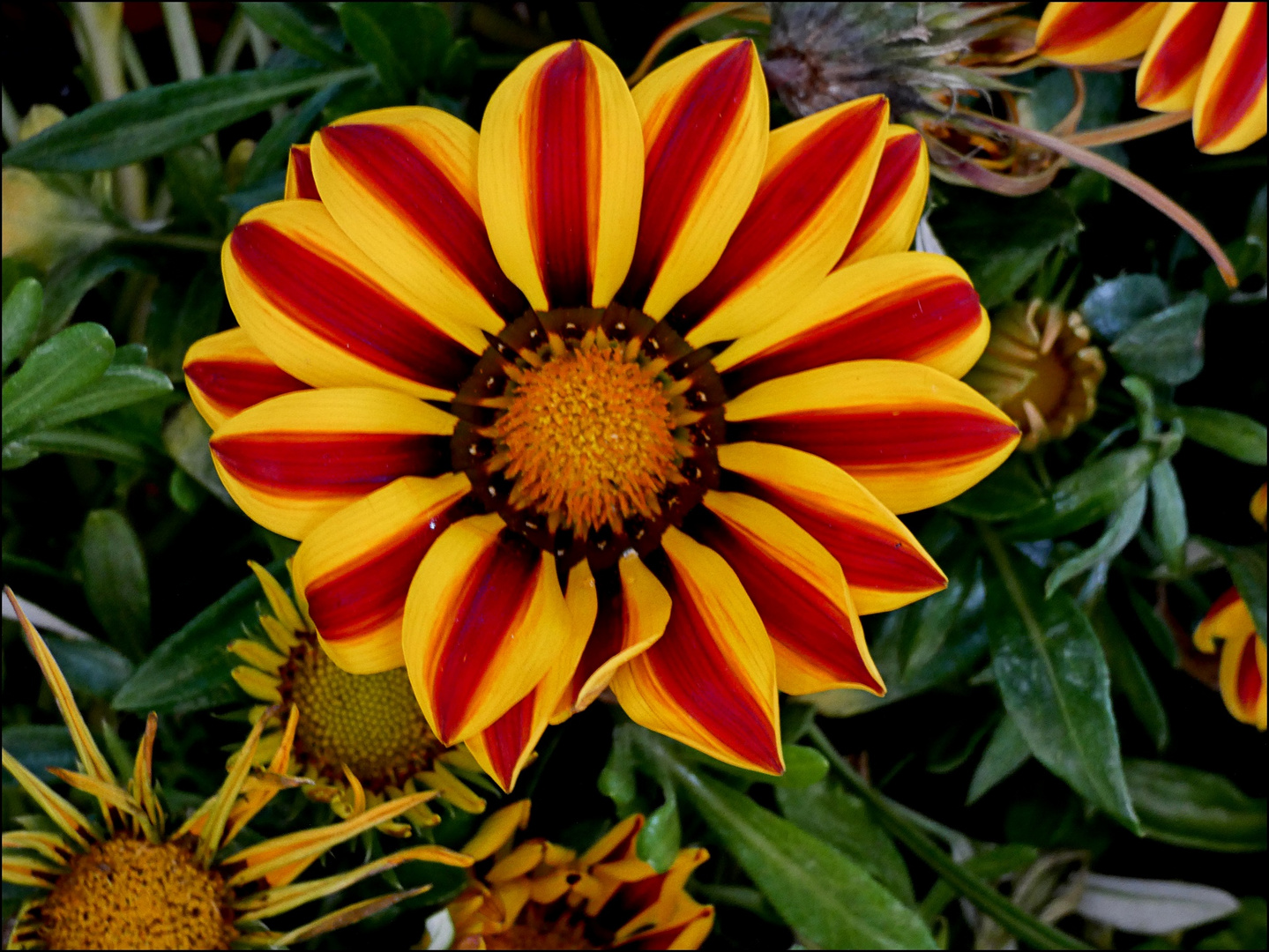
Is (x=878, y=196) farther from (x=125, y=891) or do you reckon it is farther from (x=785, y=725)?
(x=125, y=891)

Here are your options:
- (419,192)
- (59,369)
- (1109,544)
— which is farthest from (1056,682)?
(59,369)

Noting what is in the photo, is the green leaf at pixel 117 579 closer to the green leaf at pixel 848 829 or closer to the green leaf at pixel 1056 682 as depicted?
the green leaf at pixel 848 829

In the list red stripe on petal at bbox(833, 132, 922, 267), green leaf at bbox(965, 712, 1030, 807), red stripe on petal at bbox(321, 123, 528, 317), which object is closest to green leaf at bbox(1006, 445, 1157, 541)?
green leaf at bbox(965, 712, 1030, 807)

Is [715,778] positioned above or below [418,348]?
below

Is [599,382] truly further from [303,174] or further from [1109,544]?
[1109,544]

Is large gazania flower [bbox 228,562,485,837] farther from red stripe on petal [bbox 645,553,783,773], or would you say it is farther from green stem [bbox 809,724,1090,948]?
green stem [bbox 809,724,1090,948]

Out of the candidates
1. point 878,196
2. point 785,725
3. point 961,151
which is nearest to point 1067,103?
point 961,151
